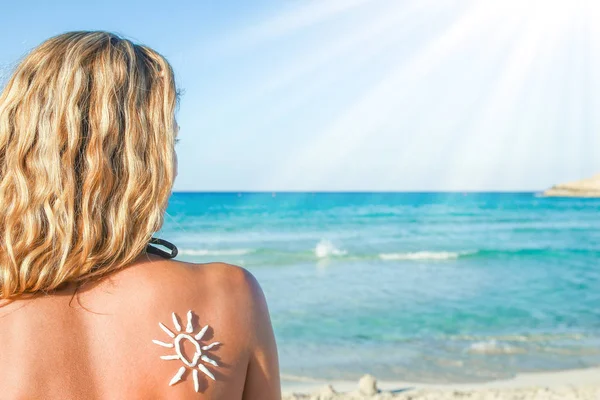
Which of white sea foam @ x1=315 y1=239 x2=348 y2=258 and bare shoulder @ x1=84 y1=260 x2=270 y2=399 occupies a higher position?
bare shoulder @ x1=84 y1=260 x2=270 y2=399

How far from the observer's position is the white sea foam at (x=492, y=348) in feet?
26.3

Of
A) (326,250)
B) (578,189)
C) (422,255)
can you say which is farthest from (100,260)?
(578,189)

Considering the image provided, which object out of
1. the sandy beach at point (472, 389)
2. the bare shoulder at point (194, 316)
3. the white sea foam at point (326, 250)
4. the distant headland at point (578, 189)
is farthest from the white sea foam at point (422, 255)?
the distant headland at point (578, 189)

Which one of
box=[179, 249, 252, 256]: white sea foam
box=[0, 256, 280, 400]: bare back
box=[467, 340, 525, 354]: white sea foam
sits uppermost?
box=[0, 256, 280, 400]: bare back

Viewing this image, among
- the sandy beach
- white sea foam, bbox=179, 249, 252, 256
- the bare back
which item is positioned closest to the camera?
the bare back

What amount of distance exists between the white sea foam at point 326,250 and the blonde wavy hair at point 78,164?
18.2 m

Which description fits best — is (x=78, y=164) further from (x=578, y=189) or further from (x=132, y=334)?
(x=578, y=189)

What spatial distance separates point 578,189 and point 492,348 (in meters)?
76.9

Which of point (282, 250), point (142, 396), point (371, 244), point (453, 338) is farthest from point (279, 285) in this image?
point (142, 396)

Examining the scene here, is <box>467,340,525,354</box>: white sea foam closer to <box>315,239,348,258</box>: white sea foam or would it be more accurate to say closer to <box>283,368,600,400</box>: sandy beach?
<box>283,368,600,400</box>: sandy beach

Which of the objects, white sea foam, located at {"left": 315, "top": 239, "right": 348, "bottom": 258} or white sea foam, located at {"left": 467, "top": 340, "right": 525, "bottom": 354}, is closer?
white sea foam, located at {"left": 467, "top": 340, "right": 525, "bottom": 354}

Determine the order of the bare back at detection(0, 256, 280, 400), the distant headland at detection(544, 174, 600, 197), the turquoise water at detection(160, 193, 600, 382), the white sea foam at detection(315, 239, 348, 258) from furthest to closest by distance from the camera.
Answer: the distant headland at detection(544, 174, 600, 197) → the white sea foam at detection(315, 239, 348, 258) → the turquoise water at detection(160, 193, 600, 382) → the bare back at detection(0, 256, 280, 400)

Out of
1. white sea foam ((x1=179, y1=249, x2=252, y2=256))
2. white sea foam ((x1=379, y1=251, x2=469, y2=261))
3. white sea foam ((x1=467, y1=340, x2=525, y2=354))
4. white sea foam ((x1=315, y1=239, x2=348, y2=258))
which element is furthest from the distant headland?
white sea foam ((x1=467, y1=340, x2=525, y2=354))

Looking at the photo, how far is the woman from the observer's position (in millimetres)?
1281
